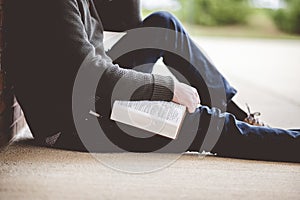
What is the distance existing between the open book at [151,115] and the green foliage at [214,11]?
5.42m

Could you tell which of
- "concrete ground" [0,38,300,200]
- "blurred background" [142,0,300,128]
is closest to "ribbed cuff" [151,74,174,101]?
"concrete ground" [0,38,300,200]

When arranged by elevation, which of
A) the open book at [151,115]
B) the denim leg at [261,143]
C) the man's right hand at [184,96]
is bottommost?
the denim leg at [261,143]

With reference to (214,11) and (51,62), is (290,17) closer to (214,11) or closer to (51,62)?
(214,11)

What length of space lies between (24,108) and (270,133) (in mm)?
613

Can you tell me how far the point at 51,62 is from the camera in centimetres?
133

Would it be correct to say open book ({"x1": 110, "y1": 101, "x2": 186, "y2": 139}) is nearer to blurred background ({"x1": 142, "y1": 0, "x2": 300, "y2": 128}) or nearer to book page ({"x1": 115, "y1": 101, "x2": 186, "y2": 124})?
book page ({"x1": 115, "y1": 101, "x2": 186, "y2": 124})

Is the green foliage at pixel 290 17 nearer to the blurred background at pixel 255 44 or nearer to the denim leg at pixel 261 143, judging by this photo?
the blurred background at pixel 255 44

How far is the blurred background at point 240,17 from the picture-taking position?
262 inches

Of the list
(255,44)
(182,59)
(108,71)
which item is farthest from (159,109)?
(255,44)

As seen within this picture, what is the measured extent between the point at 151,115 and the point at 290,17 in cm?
561

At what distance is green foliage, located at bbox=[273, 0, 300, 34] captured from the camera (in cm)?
663

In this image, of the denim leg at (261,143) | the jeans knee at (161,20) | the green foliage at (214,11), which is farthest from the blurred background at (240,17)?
the denim leg at (261,143)

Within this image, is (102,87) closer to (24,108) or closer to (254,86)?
(24,108)

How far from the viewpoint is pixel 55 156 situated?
1.36 meters
